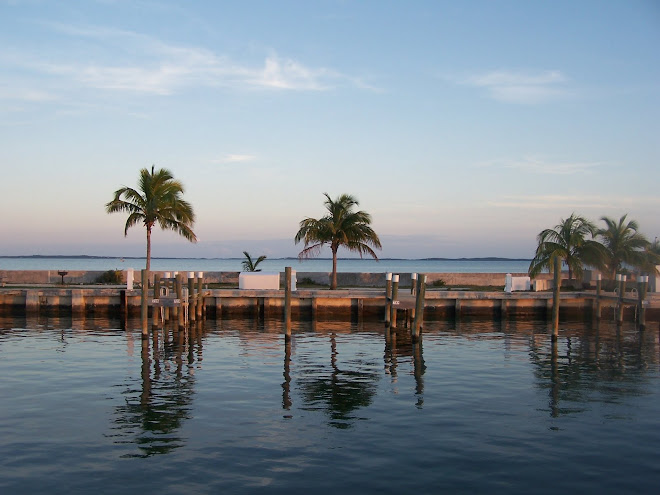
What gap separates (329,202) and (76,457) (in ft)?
97.9

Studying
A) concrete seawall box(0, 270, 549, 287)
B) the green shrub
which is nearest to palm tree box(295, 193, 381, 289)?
concrete seawall box(0, 270, 549, 287)

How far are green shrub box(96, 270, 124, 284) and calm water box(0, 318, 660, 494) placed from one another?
61.6 feet

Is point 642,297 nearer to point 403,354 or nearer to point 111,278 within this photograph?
point 403,354

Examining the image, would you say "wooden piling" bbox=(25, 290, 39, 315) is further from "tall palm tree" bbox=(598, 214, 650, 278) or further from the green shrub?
"tall palm tree" bbox=(598, 214, 650, 278)

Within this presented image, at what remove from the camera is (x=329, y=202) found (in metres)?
40.3

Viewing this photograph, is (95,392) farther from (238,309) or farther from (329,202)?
(329,202)

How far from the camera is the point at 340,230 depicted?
39.8m

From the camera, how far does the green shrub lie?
4428 cm

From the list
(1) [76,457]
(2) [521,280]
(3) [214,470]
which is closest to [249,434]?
(3) [214,470]

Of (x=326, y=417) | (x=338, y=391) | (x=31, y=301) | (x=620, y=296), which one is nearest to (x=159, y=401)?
(x=326, y=417)

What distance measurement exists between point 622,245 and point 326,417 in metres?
31.1

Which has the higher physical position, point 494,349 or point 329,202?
point 329,202

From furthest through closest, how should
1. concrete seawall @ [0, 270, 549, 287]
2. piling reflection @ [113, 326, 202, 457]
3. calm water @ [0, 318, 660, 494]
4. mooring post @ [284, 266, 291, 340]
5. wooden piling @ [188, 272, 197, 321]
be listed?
1. concrete seawall @ [0, 270, 549, 287]
2. wooden piling @ [188, 272, 197, 321]
3. mooring post @ [284, 266, 291, 340]
4. piling reflection @ [113, 326, 202, 457]
5. calm water @ [0, 318, 660, 494]

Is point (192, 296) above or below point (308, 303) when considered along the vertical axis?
above
